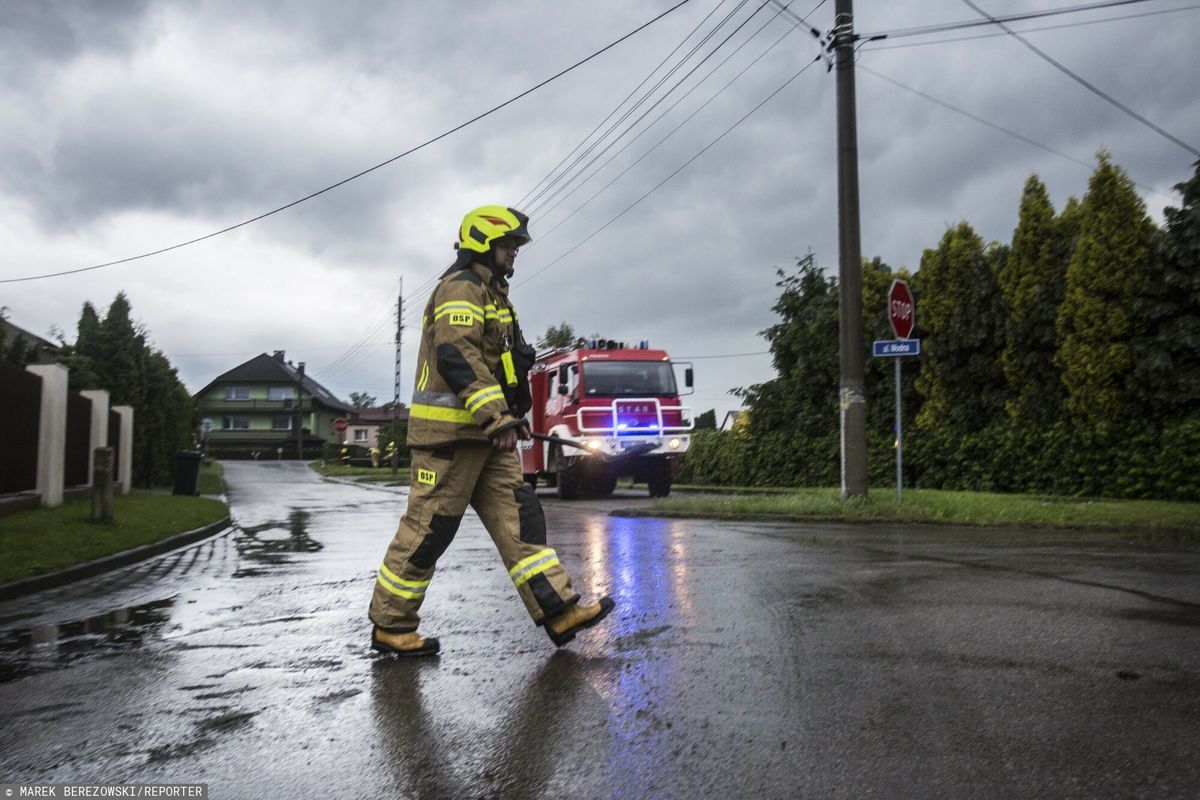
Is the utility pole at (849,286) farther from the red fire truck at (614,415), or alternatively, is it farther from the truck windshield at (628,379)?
the truck windshield at (628,379)

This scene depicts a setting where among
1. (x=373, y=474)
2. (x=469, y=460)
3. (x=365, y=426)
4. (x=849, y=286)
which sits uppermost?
(x=365, y=426)

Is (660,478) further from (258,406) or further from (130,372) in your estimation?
(258,406)

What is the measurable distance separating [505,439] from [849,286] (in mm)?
9023

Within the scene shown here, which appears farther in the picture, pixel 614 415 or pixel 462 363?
pixel 614 415

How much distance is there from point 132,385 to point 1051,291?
21.2 m

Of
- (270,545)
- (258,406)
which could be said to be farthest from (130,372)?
(258,406)

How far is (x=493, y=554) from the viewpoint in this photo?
28.9 feet

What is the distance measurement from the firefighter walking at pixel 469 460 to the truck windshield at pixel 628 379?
46.2 ft

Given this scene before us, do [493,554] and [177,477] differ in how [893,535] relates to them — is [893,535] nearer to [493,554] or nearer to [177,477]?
[493,554]

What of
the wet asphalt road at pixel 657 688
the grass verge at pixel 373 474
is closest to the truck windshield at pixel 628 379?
the wet asphalt road at pixel 657 688

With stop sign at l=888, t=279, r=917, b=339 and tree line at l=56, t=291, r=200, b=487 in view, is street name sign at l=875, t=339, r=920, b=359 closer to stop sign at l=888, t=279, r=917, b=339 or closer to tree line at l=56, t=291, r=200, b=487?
stop sign at l=888, t=279, r=917, b=339

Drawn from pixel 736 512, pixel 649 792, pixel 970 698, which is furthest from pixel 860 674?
pixel 736 512

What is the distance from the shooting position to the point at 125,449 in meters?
21.4

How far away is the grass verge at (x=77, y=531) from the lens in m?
8.52
